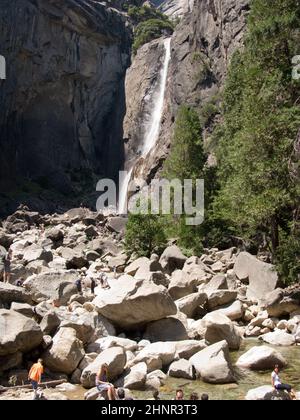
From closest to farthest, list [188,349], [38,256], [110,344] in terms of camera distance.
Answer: [188,349] < [110,344] < [38,256]

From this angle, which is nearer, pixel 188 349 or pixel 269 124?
pixel 188 349

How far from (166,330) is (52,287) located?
281 inches

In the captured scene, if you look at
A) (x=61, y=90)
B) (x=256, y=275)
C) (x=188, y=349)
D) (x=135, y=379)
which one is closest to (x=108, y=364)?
(x=135, y=379)

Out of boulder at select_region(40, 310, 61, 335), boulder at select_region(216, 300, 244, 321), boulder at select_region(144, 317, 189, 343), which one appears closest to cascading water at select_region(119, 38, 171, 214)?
boulder at select_region(216, 300, 244, 321)

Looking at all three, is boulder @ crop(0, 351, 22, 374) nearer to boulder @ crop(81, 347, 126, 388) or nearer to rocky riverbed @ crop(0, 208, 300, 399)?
rocky riverbed @ crop(0, 208, 300, 399)

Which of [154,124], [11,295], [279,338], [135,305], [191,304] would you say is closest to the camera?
[135,305]

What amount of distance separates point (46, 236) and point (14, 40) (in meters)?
37.4

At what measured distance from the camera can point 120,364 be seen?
1246cm

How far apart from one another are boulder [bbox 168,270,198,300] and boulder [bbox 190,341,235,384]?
Answer: 25.7 ft

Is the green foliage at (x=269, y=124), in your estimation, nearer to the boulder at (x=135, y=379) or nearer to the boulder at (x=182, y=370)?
the boulder at (x=182, y=370)

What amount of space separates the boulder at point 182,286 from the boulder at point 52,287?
4296 millimetres

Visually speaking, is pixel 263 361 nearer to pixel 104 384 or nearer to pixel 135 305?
pixel 135 305

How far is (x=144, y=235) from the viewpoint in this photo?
109 ft

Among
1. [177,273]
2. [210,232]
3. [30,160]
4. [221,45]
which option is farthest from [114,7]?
[177,273]
